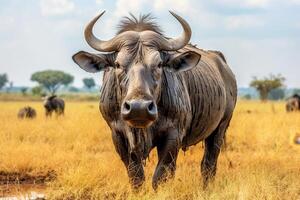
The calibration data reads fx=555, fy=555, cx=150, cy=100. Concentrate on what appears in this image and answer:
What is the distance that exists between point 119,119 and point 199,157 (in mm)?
4534

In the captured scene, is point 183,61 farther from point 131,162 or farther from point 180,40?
point 131,162

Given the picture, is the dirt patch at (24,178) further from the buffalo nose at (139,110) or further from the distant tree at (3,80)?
the distant tree at (3,80)

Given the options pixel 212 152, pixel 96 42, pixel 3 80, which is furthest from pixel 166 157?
pixel 3 80

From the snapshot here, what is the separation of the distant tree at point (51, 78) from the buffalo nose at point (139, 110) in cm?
9808

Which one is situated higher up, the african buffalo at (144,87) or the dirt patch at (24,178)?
the african buffalo at (144,87)

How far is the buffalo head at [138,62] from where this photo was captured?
483cm

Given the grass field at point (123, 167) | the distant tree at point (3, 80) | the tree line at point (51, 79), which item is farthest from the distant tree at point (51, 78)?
the grass field at point (123, 167)

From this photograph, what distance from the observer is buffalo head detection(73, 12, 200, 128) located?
483 cm

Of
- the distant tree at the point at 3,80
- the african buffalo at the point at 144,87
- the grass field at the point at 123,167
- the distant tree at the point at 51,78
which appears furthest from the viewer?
the distant tree at the point at 3,80

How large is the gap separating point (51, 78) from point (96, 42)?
9833cm

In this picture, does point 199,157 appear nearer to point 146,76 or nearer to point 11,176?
point 11,176

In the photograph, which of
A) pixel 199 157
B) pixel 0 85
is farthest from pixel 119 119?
pixel 0 85

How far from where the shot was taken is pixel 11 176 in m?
8.34

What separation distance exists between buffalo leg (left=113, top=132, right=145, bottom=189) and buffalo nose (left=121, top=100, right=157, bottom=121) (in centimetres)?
98
